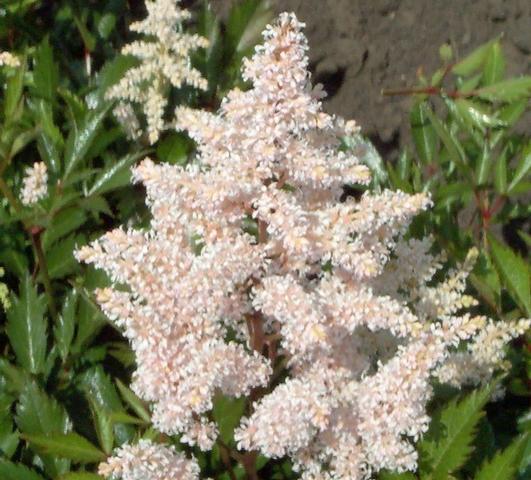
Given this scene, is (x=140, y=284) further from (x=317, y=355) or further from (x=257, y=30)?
(x=257, y=30)

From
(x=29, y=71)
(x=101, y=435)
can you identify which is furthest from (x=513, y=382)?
(x=29, y=71)

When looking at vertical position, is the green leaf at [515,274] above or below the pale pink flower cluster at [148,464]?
above

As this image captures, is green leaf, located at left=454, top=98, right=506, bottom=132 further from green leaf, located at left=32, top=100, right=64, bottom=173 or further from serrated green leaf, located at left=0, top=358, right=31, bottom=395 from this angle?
serrated green leaf, located at left=0, top=358, right=31, bottom=395

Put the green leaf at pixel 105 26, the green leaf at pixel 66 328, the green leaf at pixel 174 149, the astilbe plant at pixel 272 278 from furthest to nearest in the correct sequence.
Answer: the green leaf at pixel 105 26
the green leaf at pixel 174 149
the green leaf at pixel 66 328
the astilbe plant at pixel 272 278

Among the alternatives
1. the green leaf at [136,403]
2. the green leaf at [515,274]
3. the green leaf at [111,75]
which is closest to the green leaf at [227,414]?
the green leaf at [136,403]

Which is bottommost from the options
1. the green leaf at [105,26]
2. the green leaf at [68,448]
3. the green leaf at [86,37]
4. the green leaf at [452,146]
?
the green leaf at [68,448]

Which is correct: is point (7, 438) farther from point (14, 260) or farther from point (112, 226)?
point (112, 226)

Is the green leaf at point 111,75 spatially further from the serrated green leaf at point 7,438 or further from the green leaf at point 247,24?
the serrated green leaf at point 7,438
